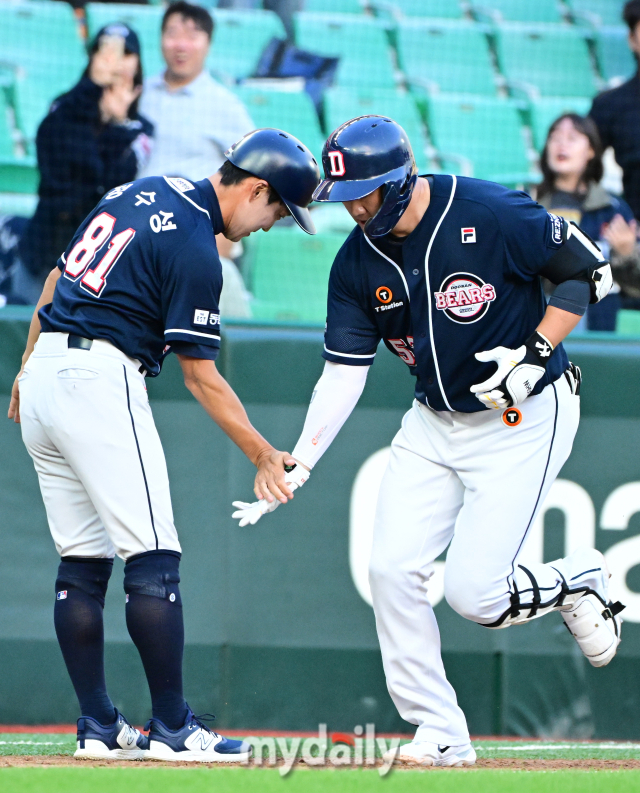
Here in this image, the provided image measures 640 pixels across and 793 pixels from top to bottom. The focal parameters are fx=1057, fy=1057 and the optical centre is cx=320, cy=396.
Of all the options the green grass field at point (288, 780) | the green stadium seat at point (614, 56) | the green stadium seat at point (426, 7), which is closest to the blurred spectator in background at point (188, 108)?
the green stadium seat at point (426, 7)

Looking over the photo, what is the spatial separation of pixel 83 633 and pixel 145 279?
3.83 feet

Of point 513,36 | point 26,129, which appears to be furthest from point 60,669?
point 513,36

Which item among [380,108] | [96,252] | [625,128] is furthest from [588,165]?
[96,252]

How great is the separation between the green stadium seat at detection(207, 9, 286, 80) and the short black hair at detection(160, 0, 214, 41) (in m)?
1.35

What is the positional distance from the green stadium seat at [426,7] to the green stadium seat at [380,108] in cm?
137

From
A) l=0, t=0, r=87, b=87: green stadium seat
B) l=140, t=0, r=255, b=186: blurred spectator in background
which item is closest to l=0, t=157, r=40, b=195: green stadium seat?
l=140, t=0, r=255, b=186: blurred spectator in background

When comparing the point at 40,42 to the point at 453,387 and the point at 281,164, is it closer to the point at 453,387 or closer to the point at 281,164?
the point at 281,164

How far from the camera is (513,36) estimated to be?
968 centimetres

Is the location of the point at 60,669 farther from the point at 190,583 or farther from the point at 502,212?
the point at 502,212

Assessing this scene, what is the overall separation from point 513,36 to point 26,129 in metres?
4.49

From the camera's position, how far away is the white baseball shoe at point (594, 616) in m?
3.76

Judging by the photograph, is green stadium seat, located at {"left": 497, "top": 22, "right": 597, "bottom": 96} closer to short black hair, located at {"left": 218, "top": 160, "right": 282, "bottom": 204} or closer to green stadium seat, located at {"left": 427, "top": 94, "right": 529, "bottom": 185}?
green stadium seat, located at {"left": 427, "top": 94, "right": 529, "bottom": 185}

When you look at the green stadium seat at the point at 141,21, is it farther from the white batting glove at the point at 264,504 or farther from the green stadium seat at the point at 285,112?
the white batting glove at the point at 264,504

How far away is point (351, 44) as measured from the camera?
9.45 meters
